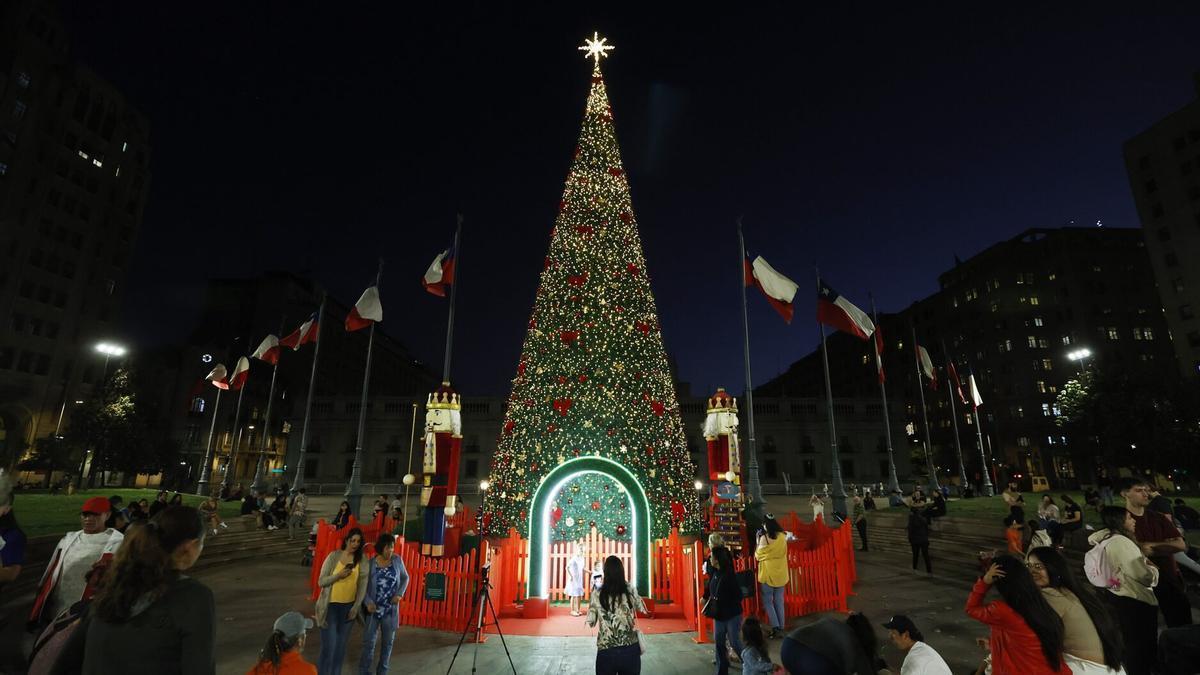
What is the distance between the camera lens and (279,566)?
1512 cm

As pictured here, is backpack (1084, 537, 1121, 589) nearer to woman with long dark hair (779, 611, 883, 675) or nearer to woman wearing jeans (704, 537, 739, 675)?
woman wearing jeans (704, 537, 739, 675)

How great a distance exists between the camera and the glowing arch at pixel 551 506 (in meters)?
10.4

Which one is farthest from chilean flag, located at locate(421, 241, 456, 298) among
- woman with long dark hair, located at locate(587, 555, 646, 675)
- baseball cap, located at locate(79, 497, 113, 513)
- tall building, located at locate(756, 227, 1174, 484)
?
tall building, located at locate(756, 227, 1174, 484)

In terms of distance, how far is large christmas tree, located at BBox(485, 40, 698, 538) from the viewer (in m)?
10.8

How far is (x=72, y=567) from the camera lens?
476cm

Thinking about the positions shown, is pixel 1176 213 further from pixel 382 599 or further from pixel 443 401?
pixel 382 599

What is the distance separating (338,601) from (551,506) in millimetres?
5299

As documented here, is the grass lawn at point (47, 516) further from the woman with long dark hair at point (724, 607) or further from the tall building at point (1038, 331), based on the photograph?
the tall building at point (1038, 331)

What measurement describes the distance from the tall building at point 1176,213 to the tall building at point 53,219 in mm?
90691

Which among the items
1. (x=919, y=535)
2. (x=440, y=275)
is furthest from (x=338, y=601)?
(x=919, y=535)

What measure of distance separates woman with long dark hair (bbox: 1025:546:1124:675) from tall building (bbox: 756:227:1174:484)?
58212mm

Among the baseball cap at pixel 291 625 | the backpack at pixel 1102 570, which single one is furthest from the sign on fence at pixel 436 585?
the backpack at pixel 1102 570

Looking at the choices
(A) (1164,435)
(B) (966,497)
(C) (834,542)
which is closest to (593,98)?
(C) (834,542)

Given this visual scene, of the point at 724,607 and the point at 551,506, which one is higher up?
the point at 551,506
